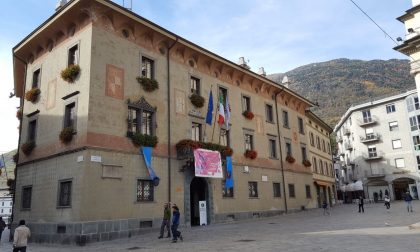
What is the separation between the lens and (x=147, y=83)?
71.4 feet

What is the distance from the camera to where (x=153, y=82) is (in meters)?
22.2

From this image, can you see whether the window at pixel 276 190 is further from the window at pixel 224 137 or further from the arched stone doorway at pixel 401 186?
the arched stone doorway at pixel 401 186

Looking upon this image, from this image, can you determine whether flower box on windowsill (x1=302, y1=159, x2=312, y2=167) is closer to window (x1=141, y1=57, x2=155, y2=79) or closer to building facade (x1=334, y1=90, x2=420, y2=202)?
building facade (x1=334, y1=90, x2=420, y2=202)

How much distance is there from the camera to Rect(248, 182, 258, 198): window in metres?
28.7

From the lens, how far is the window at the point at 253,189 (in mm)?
28703

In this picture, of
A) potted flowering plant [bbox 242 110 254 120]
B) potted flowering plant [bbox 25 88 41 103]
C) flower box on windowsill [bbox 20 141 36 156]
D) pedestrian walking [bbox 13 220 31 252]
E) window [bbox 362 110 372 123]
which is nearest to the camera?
pedestrian walking [bbox 13 220 31 252]

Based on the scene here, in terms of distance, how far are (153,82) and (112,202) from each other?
7.78 m

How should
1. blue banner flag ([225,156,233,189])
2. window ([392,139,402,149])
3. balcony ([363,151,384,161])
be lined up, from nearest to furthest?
blue banner flag ([225,156,233,189])
window ([392,139,402,149])
balcony ([363,151,384,161])

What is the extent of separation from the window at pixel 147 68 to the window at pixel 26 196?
978 cm

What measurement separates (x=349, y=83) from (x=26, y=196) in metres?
161

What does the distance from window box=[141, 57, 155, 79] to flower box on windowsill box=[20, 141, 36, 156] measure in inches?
313

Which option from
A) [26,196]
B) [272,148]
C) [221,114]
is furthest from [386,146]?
[26,196]

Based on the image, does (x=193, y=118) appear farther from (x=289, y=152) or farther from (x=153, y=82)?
(x=289, y=152)

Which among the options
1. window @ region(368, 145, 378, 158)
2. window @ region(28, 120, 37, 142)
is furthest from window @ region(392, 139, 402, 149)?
window @ region(28, 120, 37, 142)
